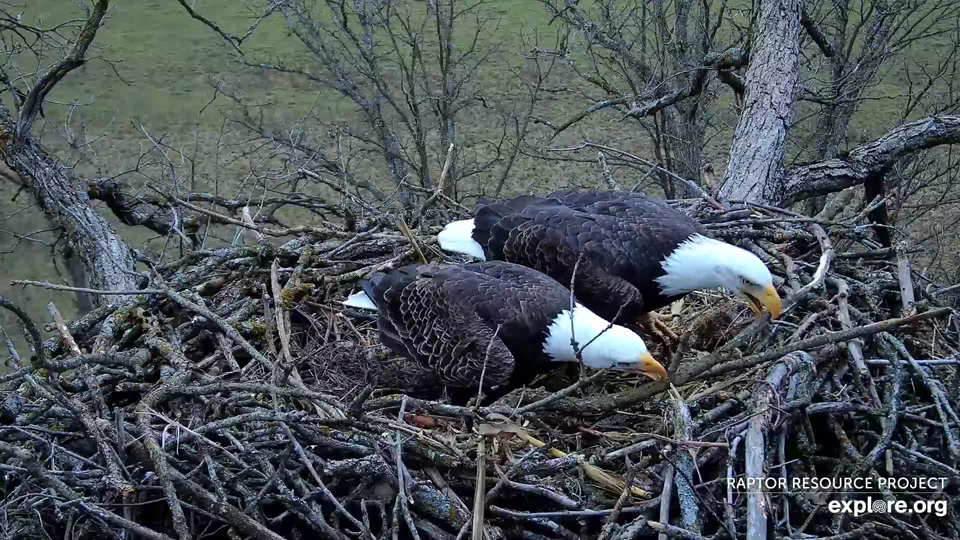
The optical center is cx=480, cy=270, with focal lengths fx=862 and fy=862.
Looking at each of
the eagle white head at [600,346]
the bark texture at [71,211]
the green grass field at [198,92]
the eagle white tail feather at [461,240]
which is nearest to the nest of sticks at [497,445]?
the eagle white head at [600,346]

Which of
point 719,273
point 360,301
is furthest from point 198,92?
point 719,273

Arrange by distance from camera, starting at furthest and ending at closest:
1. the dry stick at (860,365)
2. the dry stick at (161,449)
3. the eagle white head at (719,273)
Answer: the eagle white head at (719,273) < the dry stick at (860,365) < the dry stick at (161,449)

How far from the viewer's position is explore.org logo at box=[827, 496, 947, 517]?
106 inches

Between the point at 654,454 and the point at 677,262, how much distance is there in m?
0.92

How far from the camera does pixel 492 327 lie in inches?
135

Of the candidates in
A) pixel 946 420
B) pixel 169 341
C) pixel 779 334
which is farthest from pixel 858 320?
pixel 169 341

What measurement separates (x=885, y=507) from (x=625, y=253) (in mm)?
1380

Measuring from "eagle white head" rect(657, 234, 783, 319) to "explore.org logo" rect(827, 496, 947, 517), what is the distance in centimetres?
84

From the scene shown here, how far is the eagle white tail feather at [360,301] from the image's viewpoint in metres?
3.81

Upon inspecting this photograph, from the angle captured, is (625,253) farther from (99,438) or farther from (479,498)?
(99,438)

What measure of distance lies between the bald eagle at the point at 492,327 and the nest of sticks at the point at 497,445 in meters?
0.18

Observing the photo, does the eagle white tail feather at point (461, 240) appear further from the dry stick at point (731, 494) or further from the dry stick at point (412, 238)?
the dry stick at point (731, 494)

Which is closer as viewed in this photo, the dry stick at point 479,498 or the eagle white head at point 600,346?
the dry stick at point 479,498

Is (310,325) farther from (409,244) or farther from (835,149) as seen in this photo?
(835,149)
